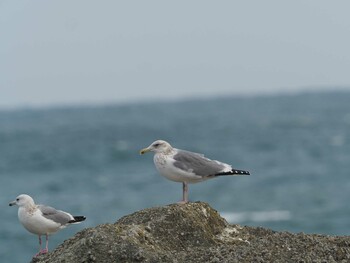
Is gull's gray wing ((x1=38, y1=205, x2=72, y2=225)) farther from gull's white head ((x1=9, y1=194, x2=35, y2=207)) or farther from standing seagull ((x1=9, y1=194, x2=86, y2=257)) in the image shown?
gull's white head ((x1=9, y1=194, x2=35, y2=207))

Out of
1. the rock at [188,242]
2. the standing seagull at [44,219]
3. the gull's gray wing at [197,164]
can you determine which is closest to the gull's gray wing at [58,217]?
the standing seagull at [44,219]

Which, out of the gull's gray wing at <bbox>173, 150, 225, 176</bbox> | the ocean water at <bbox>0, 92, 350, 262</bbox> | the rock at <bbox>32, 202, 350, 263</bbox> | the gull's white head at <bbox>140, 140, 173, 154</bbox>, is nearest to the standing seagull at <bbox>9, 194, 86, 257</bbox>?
the gull's white head at <bbox>140, 140, 173, 154</bbox>

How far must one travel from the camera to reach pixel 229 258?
6.54 meters

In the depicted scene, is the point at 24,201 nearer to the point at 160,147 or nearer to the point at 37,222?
the point at 37,222

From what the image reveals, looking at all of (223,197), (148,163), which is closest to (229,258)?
(223,197)

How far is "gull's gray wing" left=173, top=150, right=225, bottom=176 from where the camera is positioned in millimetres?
8969

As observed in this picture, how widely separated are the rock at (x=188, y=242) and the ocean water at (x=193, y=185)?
2267 centimetres

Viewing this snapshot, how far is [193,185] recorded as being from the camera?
4544 cm

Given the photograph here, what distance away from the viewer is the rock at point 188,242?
259 inches

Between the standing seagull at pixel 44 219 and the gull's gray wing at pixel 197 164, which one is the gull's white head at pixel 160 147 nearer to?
the gull's gray wing at pixel 197 164

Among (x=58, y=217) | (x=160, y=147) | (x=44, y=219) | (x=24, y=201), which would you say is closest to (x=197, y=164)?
(x=160, y=147)

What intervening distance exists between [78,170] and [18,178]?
473 centimetres

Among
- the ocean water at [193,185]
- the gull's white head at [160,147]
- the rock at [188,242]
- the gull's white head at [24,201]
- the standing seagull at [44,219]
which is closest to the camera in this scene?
the rock at [188,242]

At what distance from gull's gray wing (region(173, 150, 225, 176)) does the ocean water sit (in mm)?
21311
